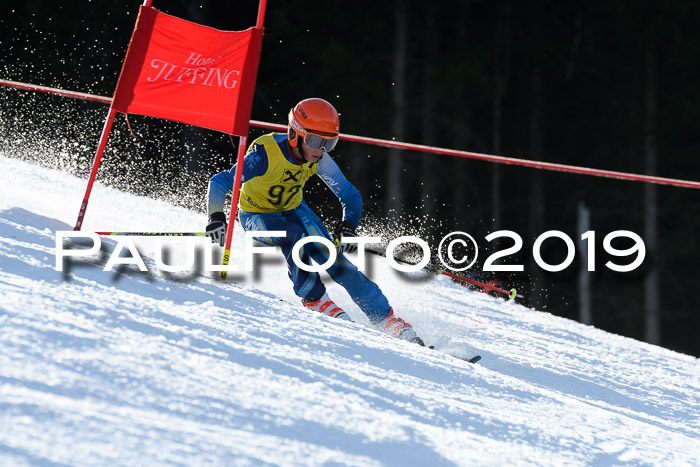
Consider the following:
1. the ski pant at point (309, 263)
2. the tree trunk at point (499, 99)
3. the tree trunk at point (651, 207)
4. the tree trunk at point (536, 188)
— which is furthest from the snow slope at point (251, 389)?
the tree trunk at point (536, 188)

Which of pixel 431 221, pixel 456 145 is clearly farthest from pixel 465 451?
pixel 456 145

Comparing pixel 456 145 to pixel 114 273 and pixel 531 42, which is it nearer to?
pixel 531 42

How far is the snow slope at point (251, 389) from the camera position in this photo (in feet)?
5.61

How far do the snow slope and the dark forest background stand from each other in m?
6.43

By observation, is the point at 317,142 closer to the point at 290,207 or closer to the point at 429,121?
the point at 290,207

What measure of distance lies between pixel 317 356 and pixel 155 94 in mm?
1612

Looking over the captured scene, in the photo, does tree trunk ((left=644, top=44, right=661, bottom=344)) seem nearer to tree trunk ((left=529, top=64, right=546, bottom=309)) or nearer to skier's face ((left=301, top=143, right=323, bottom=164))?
tree trunk ((left=529, top=64, right=546, bottom=309))

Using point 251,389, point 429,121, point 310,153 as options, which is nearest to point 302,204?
point 310,153

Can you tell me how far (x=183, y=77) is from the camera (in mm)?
3654

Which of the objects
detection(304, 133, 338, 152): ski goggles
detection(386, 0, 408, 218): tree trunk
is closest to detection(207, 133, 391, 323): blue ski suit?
detection(304, 133, 338, 152): ski goggles

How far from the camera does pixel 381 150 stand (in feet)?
46.2

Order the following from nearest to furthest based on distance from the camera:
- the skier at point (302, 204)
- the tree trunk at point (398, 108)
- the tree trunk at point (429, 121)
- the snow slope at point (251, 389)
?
1. the snow slope at point (251, 389)
2. the skier at point (302, 204)
3. the tree trunk at point (398, 108)
4. the tree trunk at point (429, 121)

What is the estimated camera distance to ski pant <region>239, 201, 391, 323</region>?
3.84 metres

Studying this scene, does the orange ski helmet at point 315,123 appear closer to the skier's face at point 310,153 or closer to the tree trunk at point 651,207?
the skier's face at point 310,153
